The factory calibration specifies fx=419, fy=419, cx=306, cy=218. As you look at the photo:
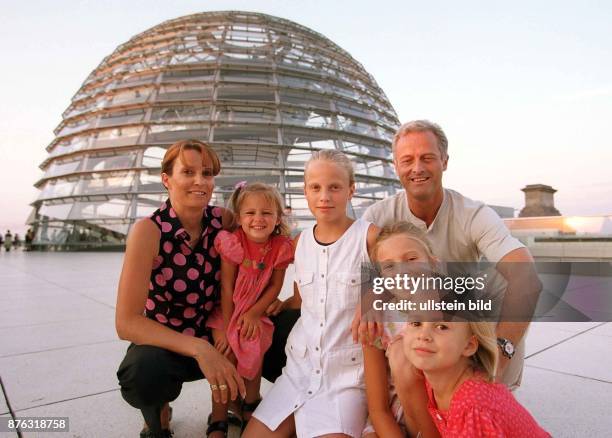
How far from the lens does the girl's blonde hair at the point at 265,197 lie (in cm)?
215

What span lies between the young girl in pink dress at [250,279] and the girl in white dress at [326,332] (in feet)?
0.58

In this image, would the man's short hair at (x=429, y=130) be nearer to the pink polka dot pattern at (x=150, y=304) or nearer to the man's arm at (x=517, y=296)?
the man's arm at (x=517, y=296)

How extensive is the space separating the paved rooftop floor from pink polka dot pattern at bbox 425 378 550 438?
0.90m

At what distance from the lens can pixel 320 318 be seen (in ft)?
6.09

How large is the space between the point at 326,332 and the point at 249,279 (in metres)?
0.50

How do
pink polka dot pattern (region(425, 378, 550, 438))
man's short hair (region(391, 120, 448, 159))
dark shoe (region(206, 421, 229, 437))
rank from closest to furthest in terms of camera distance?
Result: 1. pink polka dot pattern (region(425, 378, 550, 438))
2. dark shoe (region(206, 421, 229, 437))
3. man's short hair (region(391, 120, 448, 159))

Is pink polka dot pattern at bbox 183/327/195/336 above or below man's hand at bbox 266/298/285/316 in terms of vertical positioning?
below

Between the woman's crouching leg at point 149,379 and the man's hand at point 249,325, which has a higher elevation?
the man's hand at point 249,325

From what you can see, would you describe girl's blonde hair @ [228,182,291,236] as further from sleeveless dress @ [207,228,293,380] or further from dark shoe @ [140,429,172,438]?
dark shoe @ [140,429,172,438]

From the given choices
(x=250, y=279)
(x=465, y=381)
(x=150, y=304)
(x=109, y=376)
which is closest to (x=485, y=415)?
(x=465, y=381)

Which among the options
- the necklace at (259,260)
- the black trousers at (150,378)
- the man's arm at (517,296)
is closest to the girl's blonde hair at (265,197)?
the necklace at (259,260)

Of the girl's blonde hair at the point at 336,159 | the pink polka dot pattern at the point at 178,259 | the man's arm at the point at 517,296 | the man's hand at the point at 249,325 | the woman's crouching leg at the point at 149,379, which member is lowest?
the woman's crouching leg at the point at 149,379

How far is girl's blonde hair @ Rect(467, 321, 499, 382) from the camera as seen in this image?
4.33ft

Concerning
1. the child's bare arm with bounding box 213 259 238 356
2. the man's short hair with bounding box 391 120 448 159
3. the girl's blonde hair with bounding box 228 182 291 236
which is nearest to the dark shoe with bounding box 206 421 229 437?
the child's bare arm with bounding box 213 259 238 356
